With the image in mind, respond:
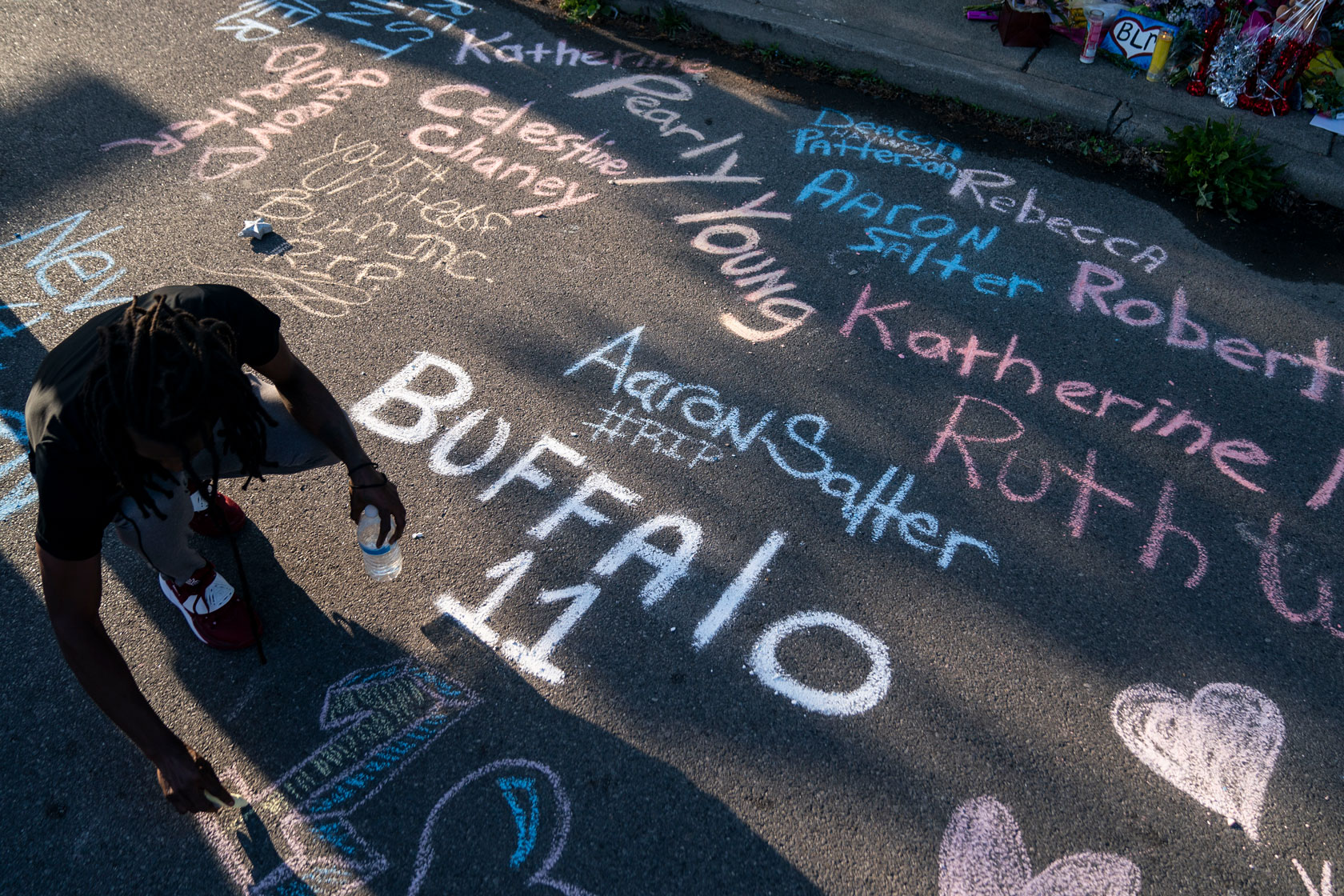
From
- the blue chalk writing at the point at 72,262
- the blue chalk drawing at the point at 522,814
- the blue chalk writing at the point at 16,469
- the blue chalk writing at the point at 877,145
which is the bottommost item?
the blue chalk writing at the point at 16,469

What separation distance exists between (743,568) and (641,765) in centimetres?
73

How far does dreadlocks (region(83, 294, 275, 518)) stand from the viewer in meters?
1.81

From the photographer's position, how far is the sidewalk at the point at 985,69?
4.49 meters

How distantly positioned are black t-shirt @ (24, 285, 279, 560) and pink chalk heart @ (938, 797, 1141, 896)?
2185 mm

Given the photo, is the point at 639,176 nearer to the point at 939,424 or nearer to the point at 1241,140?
the point at 939,424

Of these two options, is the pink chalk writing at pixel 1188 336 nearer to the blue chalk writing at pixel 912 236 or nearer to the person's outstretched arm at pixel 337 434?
the blue chalk writing at pixel 912 236

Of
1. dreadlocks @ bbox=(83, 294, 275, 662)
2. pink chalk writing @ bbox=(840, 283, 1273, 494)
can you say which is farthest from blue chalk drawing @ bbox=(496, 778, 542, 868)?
pink chalk writing @ bbox=(840, 283, 1273, 494)

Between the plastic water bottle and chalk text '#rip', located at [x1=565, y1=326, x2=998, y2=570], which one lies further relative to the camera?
chalk text '#rip', located at [x1=565, y1=326, x2=998, y2=570]

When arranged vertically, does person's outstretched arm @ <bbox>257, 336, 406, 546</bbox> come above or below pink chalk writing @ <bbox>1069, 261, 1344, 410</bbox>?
below

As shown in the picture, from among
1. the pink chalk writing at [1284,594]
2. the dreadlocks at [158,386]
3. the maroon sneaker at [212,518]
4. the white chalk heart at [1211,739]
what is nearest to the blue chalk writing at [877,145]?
the pink chalk writing at [1284,594]

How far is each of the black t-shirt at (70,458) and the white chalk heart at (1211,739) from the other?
8.80ft

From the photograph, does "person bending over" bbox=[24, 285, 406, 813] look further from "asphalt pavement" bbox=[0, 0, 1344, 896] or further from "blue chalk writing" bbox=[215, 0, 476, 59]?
"blue chalk writing" bbox=[215, 0, 476, 59]

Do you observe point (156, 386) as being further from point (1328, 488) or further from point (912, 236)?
point (1328, 488)

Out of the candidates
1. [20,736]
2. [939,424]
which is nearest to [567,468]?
[939,424]
